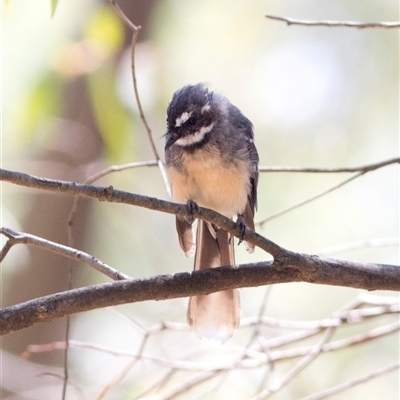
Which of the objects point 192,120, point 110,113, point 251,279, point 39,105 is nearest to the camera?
point 251,279

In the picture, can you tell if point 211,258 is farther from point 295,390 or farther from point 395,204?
point 395,204

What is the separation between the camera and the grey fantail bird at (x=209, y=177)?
131 inches

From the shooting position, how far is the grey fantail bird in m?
3.32

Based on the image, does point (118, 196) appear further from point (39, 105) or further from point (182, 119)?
point (39, 105)

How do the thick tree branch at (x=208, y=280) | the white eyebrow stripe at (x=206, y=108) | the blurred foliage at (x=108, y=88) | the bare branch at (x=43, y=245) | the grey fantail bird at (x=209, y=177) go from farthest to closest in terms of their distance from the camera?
the blurred foliage at (x=108, y=88) → the white eyebrow stripe at (x=206, y=108) → the grey fantail bird at (x=209, y=177) → the bare branch at (x=43, y=245) → the thick tree branch at (x=208, y=280)

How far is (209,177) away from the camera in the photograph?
11.2 feet

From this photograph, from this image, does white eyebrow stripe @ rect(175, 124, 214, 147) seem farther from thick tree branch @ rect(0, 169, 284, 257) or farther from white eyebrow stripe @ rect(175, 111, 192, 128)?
thick tree branch @ rect(0, 169, 284, 257)

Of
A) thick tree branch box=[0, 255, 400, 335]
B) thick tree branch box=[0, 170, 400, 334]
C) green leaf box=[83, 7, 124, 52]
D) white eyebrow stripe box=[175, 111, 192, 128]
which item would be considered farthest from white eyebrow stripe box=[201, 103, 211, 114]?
thick tree branch box=[0, 255, 400, 335]

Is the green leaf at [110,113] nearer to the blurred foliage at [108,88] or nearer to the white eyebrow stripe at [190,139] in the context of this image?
the blurred foliage at [108,88]

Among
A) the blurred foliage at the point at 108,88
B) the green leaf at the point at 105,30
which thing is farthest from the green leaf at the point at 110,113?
the green leaf at the point at 105,30

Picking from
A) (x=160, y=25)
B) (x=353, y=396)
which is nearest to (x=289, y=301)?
(x=353, y=396)

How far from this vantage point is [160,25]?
5.43m

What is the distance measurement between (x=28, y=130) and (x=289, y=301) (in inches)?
109

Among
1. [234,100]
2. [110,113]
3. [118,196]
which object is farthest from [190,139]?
[234,100]
